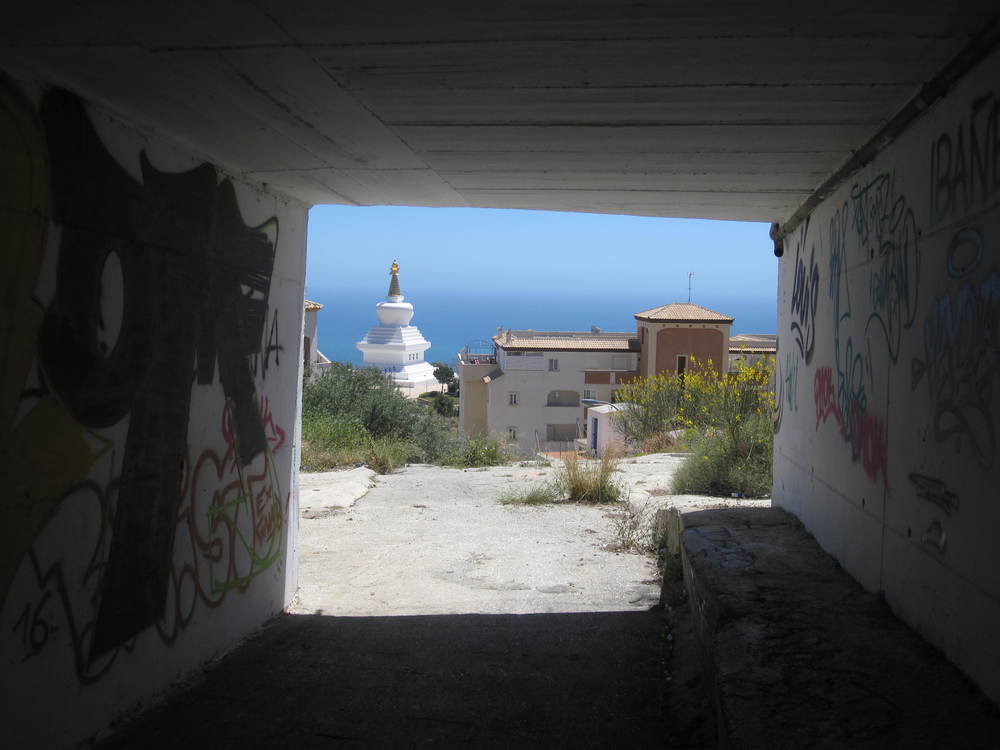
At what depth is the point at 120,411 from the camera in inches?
154

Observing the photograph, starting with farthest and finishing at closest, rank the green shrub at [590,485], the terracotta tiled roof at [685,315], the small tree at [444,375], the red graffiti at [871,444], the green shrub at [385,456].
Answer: the small tree at [444,375] → the terracotta tiled roof at [685,315] → the green shrub at [385,456] → the green shrub at [590,485] → the red graffiti at [871,444]

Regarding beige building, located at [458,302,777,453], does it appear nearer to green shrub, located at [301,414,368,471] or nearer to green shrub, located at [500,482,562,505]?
green shrub, located at [301,414,368,471]

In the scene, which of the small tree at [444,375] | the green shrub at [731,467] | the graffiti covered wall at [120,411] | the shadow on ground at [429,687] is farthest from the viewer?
the small tree at [444,375]

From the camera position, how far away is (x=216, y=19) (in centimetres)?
284

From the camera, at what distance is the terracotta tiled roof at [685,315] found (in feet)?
140

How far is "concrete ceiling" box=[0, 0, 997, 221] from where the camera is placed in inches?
108

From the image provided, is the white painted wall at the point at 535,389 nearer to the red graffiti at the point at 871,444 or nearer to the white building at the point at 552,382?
the white building at the point at 552,382

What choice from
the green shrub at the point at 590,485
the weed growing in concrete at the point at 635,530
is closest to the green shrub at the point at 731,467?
the green shrub at the point at 590,485

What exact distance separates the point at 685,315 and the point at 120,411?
4054cm

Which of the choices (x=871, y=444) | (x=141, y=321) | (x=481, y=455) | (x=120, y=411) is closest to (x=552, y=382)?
(x=481, y=455)

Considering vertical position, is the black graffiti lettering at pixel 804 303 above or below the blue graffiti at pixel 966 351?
above

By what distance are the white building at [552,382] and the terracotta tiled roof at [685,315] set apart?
135 inches

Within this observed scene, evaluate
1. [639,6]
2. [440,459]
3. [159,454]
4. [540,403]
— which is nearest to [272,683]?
[159,454]

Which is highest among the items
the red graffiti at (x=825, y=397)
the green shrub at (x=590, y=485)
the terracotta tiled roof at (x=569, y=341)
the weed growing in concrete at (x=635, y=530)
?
the terracotta tiled roof at (x=569, y=341)
